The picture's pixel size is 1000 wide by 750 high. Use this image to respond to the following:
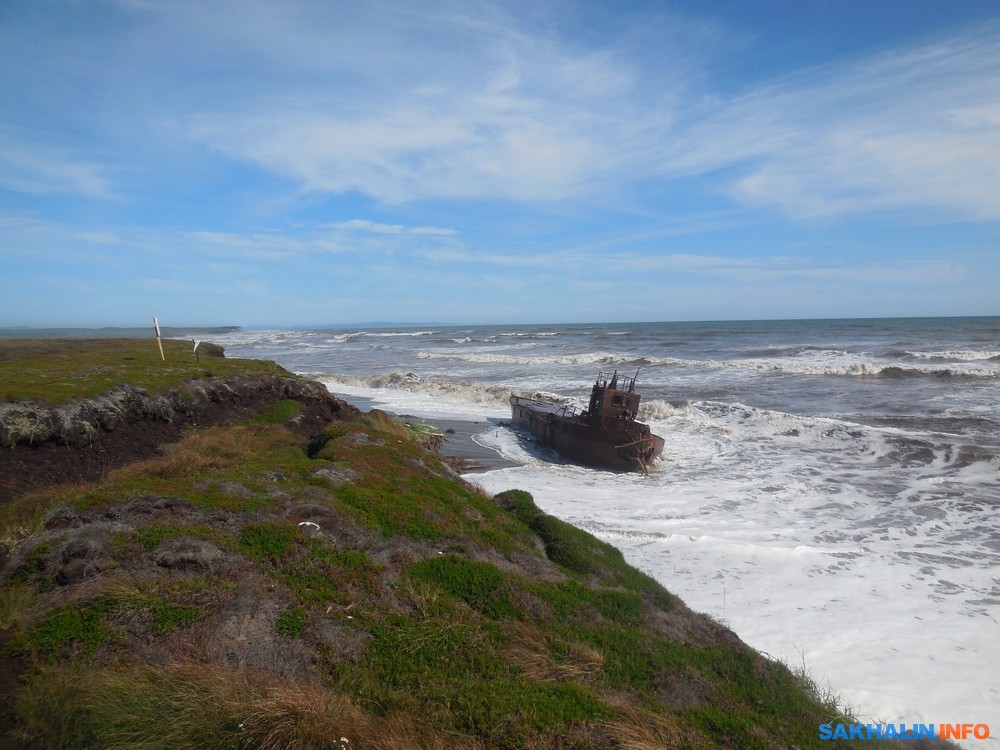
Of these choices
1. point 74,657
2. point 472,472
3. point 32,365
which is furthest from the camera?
point 472,472

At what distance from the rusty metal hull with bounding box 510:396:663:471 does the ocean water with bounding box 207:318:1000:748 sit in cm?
62

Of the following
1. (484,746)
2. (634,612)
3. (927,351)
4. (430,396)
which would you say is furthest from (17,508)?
(927,351)

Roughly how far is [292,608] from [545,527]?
15.4 feet

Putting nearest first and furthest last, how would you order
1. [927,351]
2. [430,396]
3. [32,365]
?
[32,365], [430,396], [927,351]

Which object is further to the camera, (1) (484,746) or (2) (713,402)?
(2) (713,402)

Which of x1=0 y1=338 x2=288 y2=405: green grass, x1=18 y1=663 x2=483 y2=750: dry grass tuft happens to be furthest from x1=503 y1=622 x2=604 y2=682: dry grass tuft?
x1=0 y1=338 x2=288 y2=405: green grass

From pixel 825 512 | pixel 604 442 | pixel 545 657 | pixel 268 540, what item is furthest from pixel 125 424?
pixel 825 512

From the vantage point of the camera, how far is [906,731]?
6.17 meters

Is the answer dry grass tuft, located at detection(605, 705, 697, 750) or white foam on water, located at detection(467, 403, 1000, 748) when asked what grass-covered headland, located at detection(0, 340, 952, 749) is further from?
white foam on water, located at detection(467, 403, 1000, 748)

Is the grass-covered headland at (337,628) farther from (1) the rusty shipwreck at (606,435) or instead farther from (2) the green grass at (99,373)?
(1) the rusty shipwreck at (606,435)

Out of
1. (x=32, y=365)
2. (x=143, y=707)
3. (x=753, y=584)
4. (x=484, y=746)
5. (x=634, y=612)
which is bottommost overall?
(x=753, y=584)

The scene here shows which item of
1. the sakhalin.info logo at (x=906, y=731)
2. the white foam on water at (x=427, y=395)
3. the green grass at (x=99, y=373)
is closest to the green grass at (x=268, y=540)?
the sakhalin.info logo at (x=906, y=731)

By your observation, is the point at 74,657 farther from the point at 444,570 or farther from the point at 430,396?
the point at 430,396

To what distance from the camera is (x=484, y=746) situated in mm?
4074
